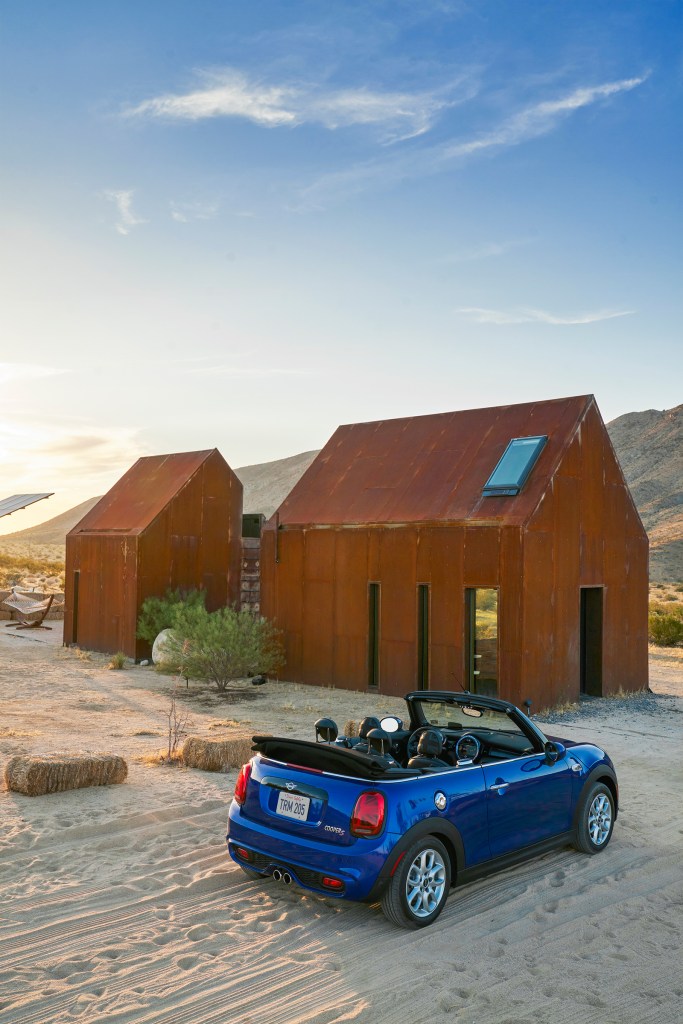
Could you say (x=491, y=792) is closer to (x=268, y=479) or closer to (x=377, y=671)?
(x=377, y=671)

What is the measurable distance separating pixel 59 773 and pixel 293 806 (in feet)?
13.0

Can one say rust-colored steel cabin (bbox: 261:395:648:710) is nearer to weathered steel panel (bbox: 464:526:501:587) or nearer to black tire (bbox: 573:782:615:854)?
weathered steel panel (bbox: 464:526:501:587)

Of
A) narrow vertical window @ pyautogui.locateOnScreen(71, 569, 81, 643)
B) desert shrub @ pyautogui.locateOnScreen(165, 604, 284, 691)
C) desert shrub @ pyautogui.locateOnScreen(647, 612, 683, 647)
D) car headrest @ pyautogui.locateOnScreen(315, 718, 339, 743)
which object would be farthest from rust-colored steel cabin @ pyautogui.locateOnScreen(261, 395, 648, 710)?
desert shrub @ pyautogui.locateOnScreen(647, 612, 683, 647)

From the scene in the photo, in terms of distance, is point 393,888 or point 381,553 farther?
point 381,553

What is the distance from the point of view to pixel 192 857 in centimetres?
721

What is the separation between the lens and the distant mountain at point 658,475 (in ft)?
218

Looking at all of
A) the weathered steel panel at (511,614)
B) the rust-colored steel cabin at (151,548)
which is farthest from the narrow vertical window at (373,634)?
the rust-colored steel cabin at (151,548)

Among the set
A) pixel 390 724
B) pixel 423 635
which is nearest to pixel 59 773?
pixel 390 724

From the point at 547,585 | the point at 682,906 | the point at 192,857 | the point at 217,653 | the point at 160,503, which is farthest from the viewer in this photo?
the point at 160,503

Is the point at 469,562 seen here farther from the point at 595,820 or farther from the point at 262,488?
the point at 262,488

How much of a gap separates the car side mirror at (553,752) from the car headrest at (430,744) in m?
1.12

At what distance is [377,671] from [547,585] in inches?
162

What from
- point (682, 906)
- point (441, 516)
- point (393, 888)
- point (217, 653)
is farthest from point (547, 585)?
point (393, 888)

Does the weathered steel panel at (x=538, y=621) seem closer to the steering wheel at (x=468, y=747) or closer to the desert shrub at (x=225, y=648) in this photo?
the desert shrub at (x=225, y=648)
